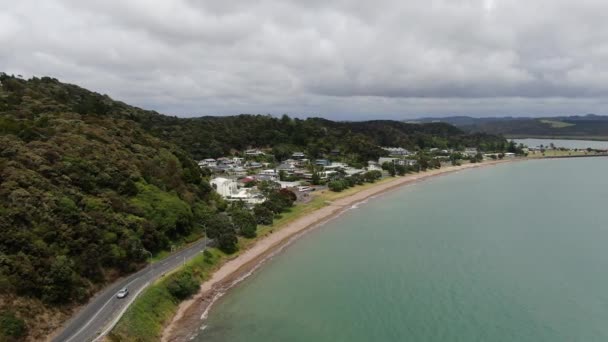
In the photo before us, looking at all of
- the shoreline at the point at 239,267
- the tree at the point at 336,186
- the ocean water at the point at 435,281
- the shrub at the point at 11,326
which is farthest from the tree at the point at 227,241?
the tree at the point at 336,186

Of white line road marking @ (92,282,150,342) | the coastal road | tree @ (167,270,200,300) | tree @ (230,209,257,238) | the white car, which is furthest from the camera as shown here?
tree @ (230,209,257,238)

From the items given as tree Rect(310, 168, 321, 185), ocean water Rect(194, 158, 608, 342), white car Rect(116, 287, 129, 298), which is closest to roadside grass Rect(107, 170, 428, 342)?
white car Rect(116, 287, 129, 298)

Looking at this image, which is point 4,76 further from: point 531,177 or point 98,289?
point 531,177

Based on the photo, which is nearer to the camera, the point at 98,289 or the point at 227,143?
the point at 98,289

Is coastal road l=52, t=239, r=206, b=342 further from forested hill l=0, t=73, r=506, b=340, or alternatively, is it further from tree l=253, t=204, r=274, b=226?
tree l=253, t=204, r=274, b=226

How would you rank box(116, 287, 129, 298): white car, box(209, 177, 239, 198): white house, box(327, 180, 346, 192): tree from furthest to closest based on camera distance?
box(327, 180, 346, 192): tree → box(209, 177, 239, 198): white house → box(116, 287, 129, 298): white car

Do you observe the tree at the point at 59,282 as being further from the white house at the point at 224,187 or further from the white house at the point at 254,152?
the white house at the point at 254,152

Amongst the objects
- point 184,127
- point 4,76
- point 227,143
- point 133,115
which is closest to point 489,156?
point 227,143

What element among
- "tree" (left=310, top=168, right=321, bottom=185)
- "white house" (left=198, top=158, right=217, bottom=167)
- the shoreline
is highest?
"white house" (left=198, top=158, right=217, bottom=167)
